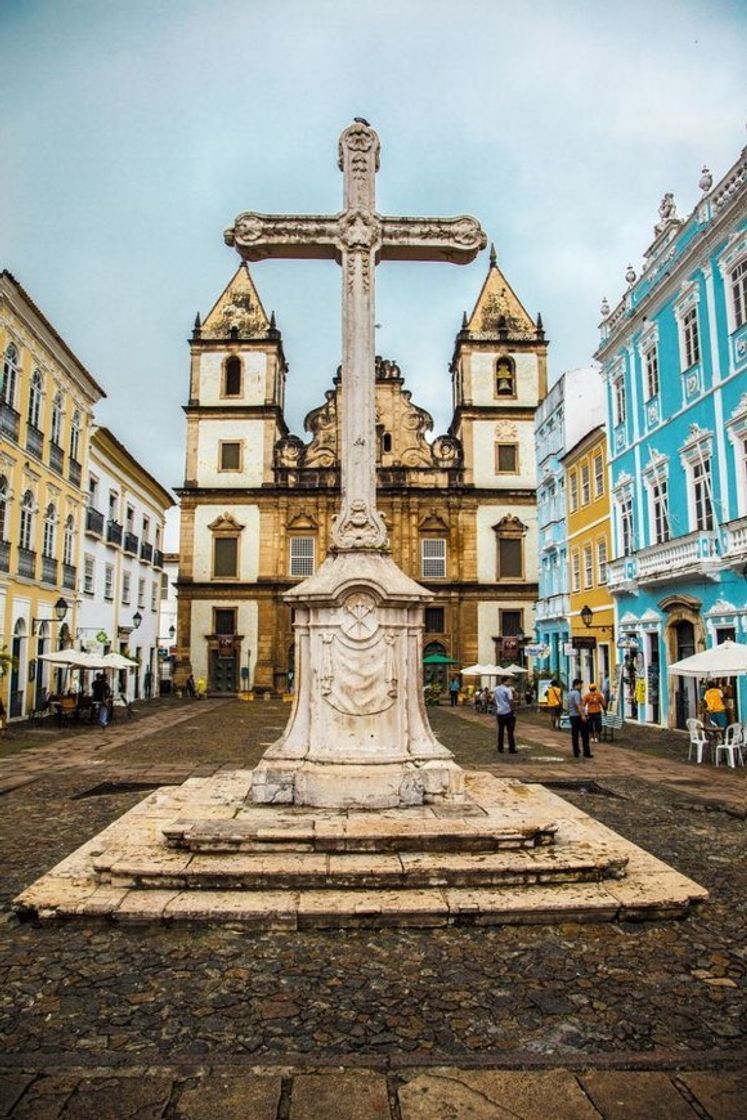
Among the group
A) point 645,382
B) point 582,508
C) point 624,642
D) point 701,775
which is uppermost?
point 645,382

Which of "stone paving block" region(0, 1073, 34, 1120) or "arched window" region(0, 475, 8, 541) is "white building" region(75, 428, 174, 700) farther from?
"stone paving block" region(0, 1073, 34, 1120)

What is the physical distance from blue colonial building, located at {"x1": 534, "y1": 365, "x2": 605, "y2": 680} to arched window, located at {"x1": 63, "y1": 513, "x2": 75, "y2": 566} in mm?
17561

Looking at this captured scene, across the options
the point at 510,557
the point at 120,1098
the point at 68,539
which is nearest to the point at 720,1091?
the point at 120,1098

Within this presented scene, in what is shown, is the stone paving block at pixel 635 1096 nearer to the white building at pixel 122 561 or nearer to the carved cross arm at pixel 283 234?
the carved cross arm at pixel 283 234

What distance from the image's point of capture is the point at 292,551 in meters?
38.8

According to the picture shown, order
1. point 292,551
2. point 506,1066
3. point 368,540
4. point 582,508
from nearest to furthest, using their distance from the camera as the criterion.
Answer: point 506,1066, point 368,540, point 582,508, point 292,551

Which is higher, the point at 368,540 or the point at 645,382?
the point at 645,382

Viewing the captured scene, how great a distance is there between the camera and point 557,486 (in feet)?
95.0

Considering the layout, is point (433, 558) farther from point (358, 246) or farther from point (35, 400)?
point (358, 246)

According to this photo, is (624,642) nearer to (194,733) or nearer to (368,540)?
(194,733)

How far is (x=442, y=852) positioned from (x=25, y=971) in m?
2.79

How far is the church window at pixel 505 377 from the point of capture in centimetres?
4009

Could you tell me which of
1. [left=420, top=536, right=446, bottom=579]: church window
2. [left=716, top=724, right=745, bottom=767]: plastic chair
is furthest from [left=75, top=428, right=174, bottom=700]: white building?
[left=716, top=724, right=745, bottom=767]: plastic chair

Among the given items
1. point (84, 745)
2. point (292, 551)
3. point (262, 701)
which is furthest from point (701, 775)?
point (292, 551)
